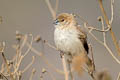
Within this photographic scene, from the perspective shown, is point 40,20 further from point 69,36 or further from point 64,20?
point 69,36

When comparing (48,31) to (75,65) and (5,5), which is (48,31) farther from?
(75,65)

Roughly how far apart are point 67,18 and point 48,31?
572cm

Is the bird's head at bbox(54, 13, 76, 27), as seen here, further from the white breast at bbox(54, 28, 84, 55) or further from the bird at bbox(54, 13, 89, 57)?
the white breast at bbox(54, 28, 84, 55)

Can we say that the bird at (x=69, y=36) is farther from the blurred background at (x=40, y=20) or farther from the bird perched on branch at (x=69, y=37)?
the blurred background at (x=40, y=20)

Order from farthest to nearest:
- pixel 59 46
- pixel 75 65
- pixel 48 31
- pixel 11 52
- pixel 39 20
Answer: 1. pixel 39 20
2. pixel 48 31
3. pixel 11 52
4. pixel 59 46
5. pixel 75 65

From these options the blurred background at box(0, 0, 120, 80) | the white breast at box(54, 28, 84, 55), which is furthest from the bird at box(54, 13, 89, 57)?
the blurred background at box(0, 0, 120, 80)

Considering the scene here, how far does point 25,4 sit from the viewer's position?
14.7m

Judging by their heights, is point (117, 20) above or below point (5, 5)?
below

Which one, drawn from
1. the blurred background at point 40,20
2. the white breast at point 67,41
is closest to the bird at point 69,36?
the white breast at point 67,41

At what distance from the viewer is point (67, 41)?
6.02 m

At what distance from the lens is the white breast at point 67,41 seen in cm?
602

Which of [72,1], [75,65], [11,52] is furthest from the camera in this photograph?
[72,1]

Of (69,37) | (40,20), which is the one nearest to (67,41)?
(69,37)

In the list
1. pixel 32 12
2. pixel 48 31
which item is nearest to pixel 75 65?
pixel 48 31
